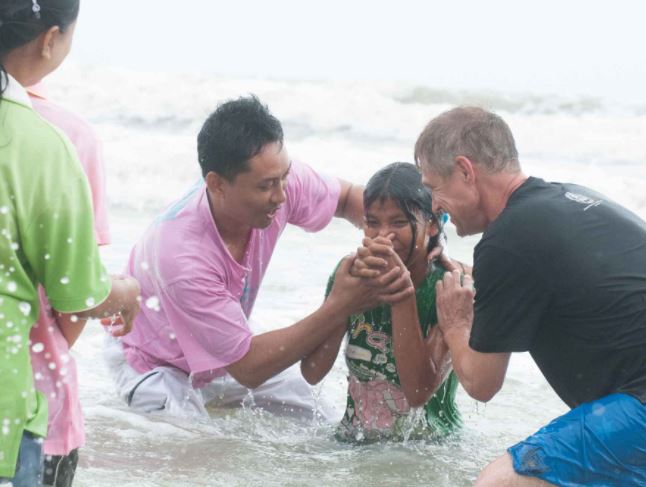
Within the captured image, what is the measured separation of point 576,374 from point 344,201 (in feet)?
7.25

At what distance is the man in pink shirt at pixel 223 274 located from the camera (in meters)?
4.57

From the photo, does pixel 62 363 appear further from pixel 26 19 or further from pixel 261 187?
pixel 261 187

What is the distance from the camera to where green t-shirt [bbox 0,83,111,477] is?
2453 mm

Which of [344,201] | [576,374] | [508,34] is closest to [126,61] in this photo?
[508,34]

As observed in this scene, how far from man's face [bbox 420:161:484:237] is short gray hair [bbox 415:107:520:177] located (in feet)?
0.10

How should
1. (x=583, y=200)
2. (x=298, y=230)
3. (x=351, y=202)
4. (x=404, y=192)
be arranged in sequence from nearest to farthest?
(x=583, y=200), (x=404, y=192), (x=351, y=202), (x=298, y=230)

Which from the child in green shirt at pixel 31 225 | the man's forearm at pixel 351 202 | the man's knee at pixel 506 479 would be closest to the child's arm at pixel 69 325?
the child in green shirt at pixel 31 225

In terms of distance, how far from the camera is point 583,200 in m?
3.57

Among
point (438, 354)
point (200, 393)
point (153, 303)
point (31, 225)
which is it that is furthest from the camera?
point (200, 393)

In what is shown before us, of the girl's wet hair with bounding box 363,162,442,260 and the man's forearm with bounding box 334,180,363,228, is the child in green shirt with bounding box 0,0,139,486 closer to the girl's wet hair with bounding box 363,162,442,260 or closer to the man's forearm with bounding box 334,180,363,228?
the girl's wet hair with bounding box 363,162,442,260

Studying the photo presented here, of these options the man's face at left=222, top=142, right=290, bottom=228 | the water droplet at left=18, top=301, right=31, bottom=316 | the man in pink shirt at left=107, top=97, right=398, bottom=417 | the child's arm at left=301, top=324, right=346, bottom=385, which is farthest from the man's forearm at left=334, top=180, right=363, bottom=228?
the water droplet at left=18, top=301, right=31, bottom=316

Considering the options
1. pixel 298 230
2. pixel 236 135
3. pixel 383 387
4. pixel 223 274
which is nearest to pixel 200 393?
pixel 223 274

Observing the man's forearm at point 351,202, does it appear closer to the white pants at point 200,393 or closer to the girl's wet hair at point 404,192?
the white pants at point 200,393

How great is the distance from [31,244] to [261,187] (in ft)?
7.10
